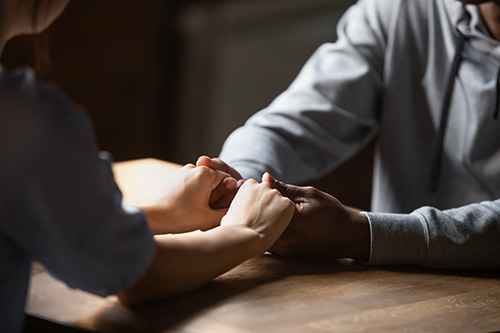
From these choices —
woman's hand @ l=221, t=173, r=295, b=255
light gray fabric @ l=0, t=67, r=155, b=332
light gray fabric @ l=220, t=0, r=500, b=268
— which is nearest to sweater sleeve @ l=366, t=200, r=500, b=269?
woman's hand @ l=221, t=173, r=295, b=255

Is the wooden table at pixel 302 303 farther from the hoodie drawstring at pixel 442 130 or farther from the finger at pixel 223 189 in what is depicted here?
the hoodie drawstring at pixel 442 130

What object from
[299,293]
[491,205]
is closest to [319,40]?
[491,205]

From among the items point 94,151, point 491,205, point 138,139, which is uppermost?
point 94,151

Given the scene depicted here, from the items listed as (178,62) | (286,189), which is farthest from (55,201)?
(178,62)

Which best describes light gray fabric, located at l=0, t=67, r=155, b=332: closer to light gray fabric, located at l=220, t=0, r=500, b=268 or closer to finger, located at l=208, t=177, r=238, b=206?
finger, located at l=208, t=177, r=238, b=206

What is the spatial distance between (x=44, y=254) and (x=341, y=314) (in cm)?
34

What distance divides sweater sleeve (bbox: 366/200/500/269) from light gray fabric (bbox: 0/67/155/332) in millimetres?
426

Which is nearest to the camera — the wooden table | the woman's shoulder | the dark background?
the woman's shoulder

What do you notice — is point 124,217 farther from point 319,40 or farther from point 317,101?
point 319,40

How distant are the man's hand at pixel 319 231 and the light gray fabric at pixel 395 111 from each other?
0.27 m

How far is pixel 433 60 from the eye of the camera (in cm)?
153

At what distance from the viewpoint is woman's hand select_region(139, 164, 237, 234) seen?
3.33 ft

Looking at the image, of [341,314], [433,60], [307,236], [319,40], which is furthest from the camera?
[319,40]

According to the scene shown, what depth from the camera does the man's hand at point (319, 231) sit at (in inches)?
40.8
